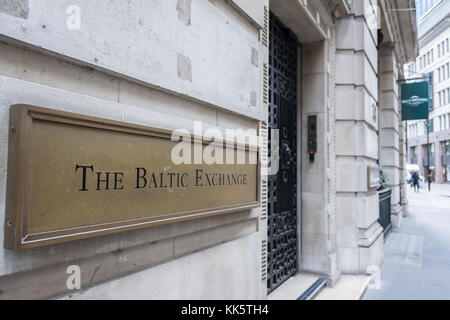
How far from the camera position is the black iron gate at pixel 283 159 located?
16.2 ft

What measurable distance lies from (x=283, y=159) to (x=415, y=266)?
3.97 m

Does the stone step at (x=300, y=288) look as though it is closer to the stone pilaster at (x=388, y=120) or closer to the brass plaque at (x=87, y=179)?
the brass plaque at (x=87, y=179)

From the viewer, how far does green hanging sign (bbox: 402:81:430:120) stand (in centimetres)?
1376

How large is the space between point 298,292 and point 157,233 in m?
3.45

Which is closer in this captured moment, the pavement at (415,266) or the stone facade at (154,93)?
the stone facade at (154,93)

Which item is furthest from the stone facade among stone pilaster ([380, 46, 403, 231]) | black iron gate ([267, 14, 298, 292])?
stone pilaster ([380, 46, 403, 231])

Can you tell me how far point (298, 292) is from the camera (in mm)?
4891

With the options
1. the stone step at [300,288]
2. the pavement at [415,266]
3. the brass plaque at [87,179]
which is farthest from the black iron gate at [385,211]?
the brass plaque at [87,179]

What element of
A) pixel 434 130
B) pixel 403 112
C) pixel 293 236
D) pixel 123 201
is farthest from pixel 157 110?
pixel 434 130

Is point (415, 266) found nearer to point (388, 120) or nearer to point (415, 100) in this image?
point (388, 120)

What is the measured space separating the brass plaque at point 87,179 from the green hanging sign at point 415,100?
1428cm

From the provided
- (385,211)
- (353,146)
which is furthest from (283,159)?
(385,211)

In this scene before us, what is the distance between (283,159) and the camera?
5.42m

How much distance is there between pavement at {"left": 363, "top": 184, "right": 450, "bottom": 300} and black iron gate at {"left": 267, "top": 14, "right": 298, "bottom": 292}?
144cm
